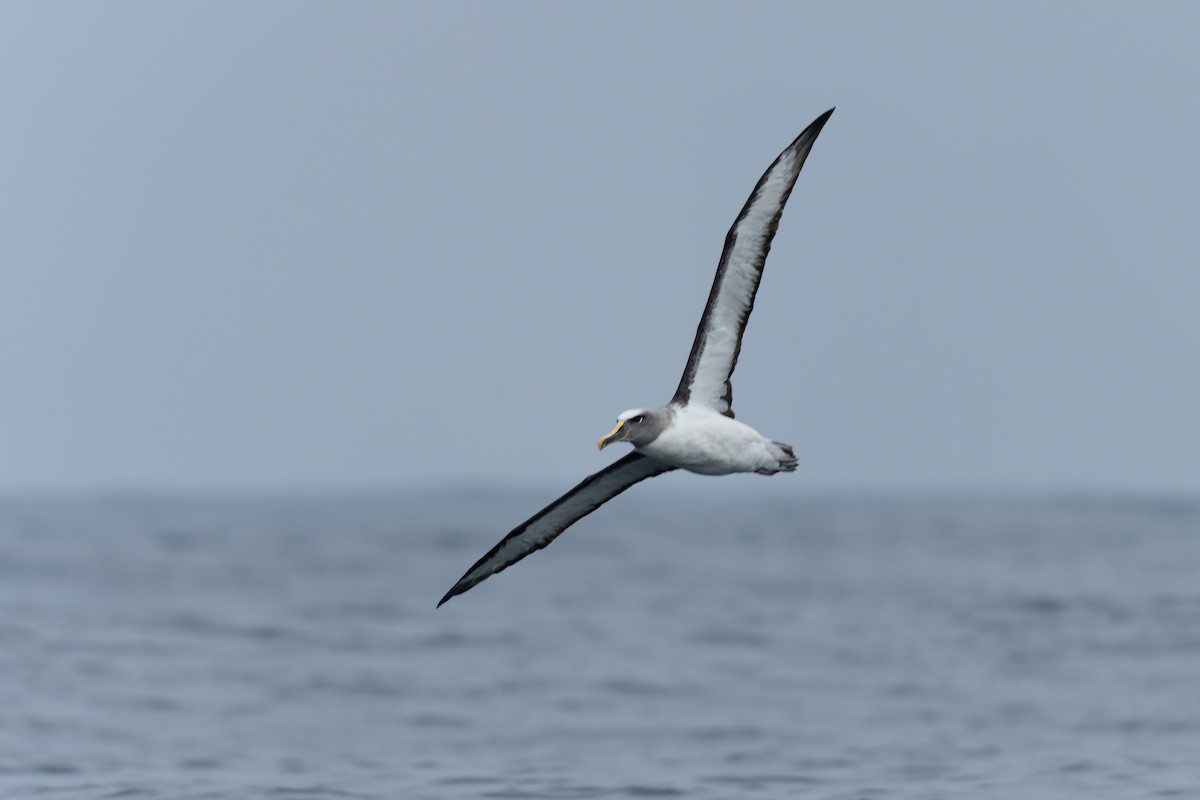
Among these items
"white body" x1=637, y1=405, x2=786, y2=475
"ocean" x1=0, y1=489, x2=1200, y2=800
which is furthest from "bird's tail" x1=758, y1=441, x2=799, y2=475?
"ocean" x1=0, y1=489, x2=1200, y2=800

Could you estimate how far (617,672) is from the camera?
28781mm

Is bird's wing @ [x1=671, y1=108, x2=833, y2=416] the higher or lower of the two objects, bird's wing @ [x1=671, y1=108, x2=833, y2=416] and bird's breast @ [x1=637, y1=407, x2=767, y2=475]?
the higher

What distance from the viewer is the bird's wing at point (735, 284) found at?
14.8 meters

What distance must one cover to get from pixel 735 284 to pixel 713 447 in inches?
59.7

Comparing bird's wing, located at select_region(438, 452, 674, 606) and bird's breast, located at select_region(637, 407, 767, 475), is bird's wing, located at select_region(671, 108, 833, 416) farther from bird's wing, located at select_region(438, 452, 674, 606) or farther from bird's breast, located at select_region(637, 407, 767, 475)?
bird's wing, located at select_region(438, 452, 674, 606)

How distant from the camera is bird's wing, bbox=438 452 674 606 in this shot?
1619cm

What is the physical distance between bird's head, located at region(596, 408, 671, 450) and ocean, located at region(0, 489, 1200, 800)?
550cm

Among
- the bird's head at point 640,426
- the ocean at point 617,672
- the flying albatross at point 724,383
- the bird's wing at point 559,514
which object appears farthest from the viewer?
the ocean at point 617,672

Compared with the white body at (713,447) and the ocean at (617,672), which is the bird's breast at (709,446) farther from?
the ocean at (617,672)

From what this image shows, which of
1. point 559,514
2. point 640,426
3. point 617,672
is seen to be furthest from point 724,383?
point 617,672

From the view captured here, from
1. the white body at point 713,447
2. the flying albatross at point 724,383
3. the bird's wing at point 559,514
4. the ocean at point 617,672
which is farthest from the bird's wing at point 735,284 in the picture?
the ocean at point 617,672

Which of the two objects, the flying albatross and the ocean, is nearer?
the flying albatross

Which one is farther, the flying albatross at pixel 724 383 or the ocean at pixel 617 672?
the ocean at pixel 617 672

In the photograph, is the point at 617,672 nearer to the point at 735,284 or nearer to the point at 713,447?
the point at 713,447
